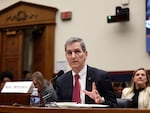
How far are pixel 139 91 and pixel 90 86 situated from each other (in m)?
1.70

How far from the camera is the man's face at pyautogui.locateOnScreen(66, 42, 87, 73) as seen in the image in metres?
2.49

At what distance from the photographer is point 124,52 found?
19.6 feet

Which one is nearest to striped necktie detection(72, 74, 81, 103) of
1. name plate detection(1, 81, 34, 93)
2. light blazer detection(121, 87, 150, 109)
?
name plate detection(1, 81, 34, 93)

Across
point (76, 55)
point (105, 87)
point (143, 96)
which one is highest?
point (76, 55)

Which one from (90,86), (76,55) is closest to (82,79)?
(90,86)

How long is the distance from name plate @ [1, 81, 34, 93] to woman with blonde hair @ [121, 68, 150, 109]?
2.05m

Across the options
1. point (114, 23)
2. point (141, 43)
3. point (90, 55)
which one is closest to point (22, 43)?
point (90, 55)

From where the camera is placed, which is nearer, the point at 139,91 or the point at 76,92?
the point at 76,92

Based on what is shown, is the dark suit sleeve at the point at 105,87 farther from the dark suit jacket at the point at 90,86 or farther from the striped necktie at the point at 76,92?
the striped necktie at the point at 76,92

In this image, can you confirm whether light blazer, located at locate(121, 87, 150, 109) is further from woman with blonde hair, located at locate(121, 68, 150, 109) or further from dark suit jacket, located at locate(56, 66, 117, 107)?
dark suit jacket, located at locate(56, 66, 117, 107)

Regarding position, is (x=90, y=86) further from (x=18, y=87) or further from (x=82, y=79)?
(x=18, y=87)

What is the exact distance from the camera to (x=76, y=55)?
2494mm

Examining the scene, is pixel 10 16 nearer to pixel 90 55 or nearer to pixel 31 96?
pixel 90 55

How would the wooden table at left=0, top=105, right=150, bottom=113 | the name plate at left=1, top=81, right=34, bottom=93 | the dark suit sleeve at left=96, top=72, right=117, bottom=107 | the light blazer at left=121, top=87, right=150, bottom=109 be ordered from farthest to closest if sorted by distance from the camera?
the light blazer at left=121, top=87, right=150, bottom=109 < the dark suit sleeve at left=96, top=72, right=117, bottom=107 < the name plate at left=1, top=81, right=34, bottom=93 < the wooden table at left=0, top=105, right=150, bottom=113
